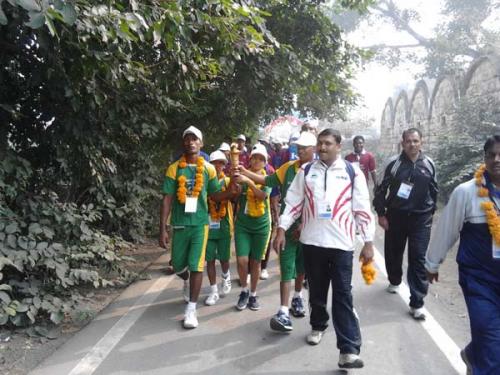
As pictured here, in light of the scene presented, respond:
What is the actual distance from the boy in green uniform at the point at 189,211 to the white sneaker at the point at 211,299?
52 cm

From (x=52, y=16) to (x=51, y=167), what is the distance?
2.88m

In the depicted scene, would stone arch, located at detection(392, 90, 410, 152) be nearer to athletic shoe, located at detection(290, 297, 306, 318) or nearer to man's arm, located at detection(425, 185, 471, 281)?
athletic shoe, located at detection(290, 297, 306, 318)

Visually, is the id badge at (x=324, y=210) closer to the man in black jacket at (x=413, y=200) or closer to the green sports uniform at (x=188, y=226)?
the green sports uniform at (x=188, y=226)

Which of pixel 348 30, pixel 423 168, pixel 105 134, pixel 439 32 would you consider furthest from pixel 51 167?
pixel 348 30

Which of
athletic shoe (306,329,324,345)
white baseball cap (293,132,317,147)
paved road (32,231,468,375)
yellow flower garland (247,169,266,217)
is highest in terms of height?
white baseball cap (293,132,317,147)

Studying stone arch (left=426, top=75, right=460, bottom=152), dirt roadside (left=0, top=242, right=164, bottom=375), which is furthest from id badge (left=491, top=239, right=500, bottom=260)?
stone arch (left=426, top=75, right=460, bottom=152)

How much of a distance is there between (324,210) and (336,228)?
0.18 meters

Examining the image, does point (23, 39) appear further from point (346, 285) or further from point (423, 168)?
point (423, 168)

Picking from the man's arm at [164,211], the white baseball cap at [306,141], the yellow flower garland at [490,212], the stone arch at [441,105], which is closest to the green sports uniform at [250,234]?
the man's arm at [164,211]

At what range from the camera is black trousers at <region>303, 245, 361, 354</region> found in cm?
374

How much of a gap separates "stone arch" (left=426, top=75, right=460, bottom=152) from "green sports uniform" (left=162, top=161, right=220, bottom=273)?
13978mm

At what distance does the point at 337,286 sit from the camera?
383cm

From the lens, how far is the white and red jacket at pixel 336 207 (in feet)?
12.5

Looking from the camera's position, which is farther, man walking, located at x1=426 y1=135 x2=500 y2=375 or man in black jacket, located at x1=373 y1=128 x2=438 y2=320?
man in black jacket, located at x1=373 y1=128 x2=438 y2=320
